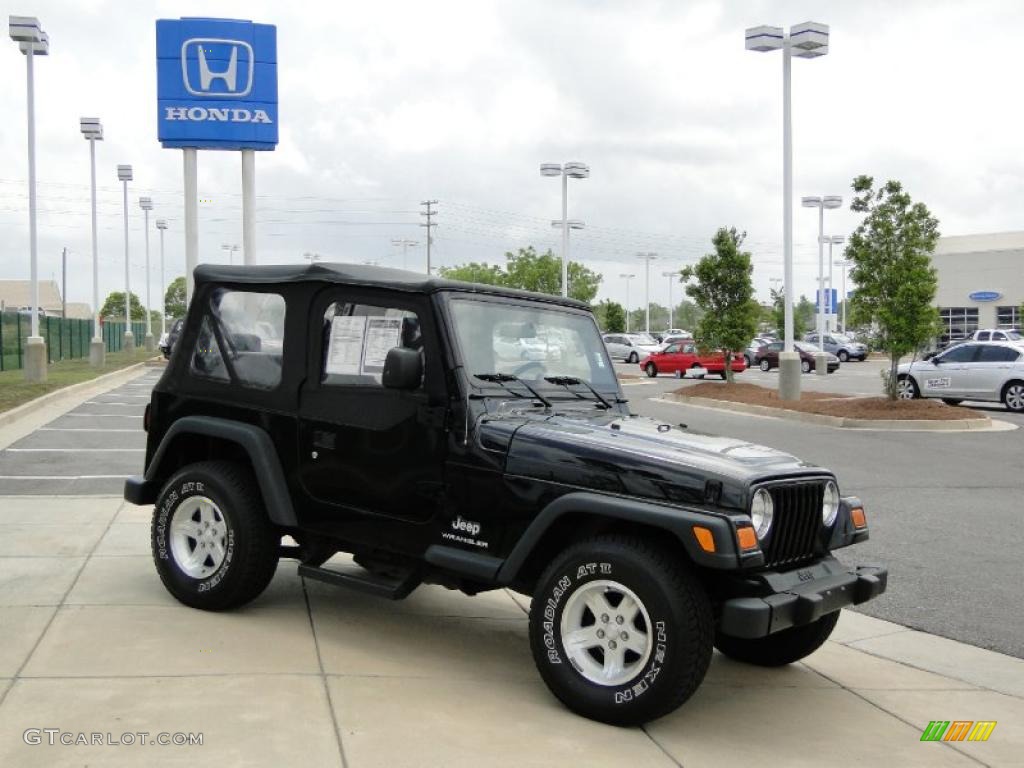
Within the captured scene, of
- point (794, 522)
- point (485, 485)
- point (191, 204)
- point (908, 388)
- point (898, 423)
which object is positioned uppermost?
point (191, 204)

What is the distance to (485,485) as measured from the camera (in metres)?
5.03

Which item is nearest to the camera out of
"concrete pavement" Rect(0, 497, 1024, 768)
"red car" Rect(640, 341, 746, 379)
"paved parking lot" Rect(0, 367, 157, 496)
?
"concrete pavement" Rect(0, 497, 1024, 768)

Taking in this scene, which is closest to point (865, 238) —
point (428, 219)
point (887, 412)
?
point (887, 412)

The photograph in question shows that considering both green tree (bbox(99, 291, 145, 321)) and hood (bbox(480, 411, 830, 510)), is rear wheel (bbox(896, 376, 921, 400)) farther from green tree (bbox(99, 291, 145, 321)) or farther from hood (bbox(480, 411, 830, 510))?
green tree (bbox(99, 291, 145, 321))

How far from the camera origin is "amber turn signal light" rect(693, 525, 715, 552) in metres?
4.29

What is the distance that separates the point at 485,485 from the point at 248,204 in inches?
606

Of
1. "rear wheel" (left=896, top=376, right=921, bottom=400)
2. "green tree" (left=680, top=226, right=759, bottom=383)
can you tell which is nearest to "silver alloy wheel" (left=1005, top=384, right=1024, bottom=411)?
A: "rear wheel" (left=896, top=376, right=921, bottom=400)

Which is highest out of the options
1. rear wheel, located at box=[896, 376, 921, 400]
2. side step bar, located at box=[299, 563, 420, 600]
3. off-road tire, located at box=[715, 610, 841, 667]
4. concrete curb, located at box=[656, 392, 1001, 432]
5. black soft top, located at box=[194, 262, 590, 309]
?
black soft top, located at box=[194, 262, 590, 309]

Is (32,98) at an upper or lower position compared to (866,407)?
upper

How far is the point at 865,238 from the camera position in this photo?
20.7 m

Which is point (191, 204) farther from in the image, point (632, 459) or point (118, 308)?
point (118, 308)

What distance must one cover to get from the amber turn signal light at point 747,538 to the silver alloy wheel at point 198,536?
2970 mm

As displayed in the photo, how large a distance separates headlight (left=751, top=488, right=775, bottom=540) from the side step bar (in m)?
1.79

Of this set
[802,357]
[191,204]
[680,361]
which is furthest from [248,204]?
[802,357]
